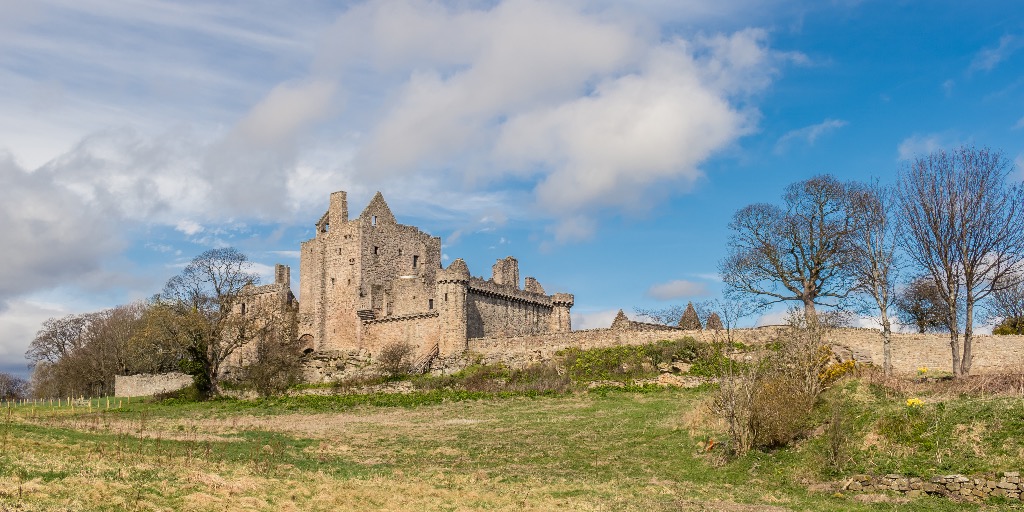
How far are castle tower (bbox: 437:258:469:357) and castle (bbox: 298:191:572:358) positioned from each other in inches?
7.9

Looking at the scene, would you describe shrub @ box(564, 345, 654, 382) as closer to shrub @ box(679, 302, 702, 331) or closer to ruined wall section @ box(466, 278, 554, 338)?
ruined wall section @ box(466, 278, 554, 338)

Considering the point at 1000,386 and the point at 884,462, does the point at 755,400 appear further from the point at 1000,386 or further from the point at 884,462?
the point at 1000,386

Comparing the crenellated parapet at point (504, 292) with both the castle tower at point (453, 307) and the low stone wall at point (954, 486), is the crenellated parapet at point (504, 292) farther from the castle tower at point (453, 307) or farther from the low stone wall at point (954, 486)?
the low stone wall at point (954, 486)

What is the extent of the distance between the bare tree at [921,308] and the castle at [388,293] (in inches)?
1083

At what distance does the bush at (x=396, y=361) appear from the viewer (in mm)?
54406

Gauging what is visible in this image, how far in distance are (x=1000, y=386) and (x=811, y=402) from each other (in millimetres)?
6836

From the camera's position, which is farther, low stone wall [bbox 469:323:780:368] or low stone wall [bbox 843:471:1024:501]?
low stone wall [bbox 469:323:780:368]

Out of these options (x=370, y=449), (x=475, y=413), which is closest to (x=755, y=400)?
(x=370, y=449)

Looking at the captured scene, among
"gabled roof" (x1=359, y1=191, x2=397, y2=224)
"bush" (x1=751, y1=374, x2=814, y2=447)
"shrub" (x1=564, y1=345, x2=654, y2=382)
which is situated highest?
"gabled roof" (x1=359, y1=191, x2=397, y2=224)

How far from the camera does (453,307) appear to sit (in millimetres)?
57875

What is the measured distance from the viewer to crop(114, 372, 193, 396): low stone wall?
205 ft

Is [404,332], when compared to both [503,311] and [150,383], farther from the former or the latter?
[150,383]

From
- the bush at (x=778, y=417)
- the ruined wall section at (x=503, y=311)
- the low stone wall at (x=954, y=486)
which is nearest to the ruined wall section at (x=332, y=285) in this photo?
the ruined wall section at (x=503, y=311)

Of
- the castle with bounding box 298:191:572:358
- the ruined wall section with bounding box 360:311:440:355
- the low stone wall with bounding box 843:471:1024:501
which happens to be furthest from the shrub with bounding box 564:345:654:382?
the low stone wall with bounding box 843:471:1024:501
